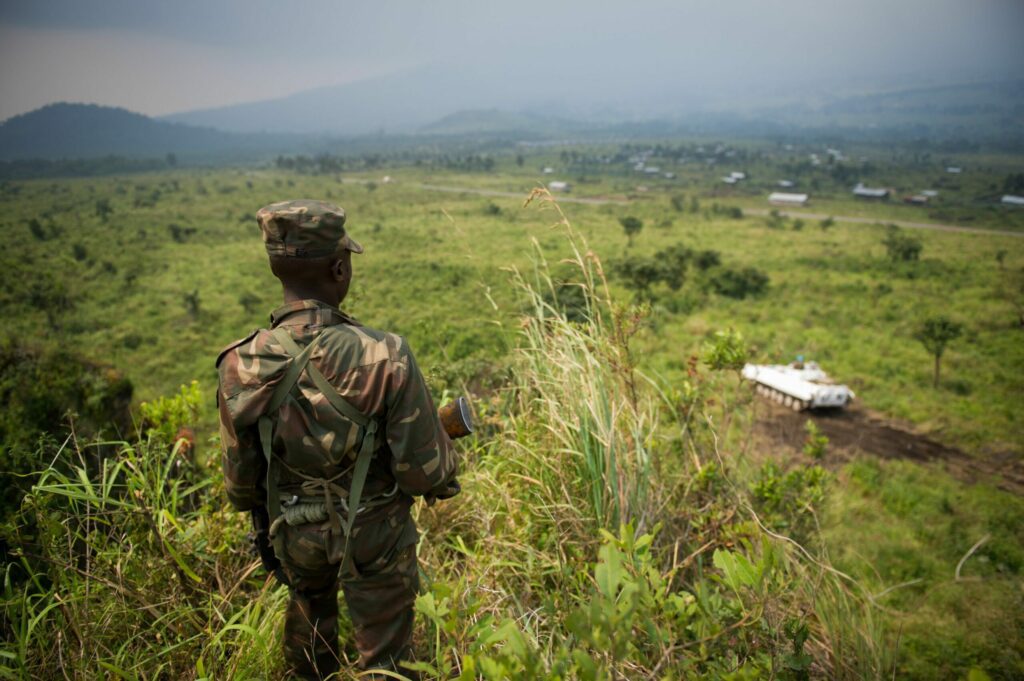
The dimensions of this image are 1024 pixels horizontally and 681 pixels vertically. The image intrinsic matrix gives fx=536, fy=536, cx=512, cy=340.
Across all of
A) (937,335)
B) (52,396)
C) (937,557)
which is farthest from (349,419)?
(937,335)

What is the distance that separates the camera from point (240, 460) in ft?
6.33

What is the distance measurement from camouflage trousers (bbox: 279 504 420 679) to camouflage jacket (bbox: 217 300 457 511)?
217 mm

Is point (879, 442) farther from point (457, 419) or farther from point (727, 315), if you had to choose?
point (457, 419)

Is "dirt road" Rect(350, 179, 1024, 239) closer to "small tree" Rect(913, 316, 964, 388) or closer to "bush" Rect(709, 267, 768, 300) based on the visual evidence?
"bush" Rect(709, 267, 768, 300)

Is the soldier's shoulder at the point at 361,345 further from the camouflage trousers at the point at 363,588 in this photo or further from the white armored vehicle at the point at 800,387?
the white armored vehicle at the point at 800,387

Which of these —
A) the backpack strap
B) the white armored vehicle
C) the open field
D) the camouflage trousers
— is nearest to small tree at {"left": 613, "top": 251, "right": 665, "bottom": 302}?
the open field

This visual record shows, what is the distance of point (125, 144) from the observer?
112 metres

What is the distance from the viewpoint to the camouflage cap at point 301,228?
5.92 feet

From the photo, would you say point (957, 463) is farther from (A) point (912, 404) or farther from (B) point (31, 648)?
(B) point (31, 648)

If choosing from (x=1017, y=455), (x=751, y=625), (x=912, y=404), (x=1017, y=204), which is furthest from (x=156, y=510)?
(x=1017, y=204)

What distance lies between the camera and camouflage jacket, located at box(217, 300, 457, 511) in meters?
1.81

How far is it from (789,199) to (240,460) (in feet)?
177

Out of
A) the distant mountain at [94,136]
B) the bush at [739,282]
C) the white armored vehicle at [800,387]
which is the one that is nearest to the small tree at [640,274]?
the bush at [739,282]

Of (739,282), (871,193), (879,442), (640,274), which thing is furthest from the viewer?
(871,193)
